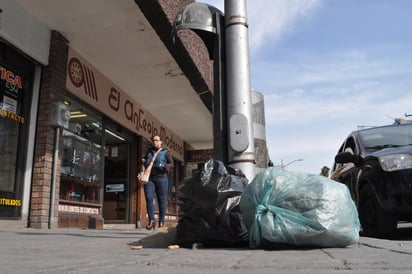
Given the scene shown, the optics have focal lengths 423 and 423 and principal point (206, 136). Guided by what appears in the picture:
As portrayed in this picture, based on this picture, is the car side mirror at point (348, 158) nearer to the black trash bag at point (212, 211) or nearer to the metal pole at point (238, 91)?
the metal pole at point (238, 91)

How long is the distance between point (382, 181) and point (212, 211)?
2.15 meters

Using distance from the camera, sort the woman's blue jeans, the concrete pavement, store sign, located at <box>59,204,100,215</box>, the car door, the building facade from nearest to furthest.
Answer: the concrete pavement, the car door, the building facade, the woman's blue jeans, store sign, located at <box>59,204,100,215</box>

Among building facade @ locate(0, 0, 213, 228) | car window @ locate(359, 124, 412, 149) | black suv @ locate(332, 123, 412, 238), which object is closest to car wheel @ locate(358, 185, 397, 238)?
black suv @ locate(332, 123, 412, 238)

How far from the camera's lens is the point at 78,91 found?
8500 mm

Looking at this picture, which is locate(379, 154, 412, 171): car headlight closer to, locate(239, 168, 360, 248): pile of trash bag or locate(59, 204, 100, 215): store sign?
locate(239, 168, 360, 248): pile of trash bag

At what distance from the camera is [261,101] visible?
20.9 feet

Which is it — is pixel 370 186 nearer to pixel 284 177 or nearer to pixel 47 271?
pixel 284 177

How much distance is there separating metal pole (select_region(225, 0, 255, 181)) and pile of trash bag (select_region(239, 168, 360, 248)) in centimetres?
79

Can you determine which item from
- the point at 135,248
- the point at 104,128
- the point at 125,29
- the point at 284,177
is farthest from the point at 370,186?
the point at 104,128

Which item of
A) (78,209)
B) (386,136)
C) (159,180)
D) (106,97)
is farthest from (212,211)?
(106,97)

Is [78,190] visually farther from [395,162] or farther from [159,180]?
[395,162]

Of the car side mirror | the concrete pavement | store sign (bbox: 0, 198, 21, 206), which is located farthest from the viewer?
store sign (bbox: 0, 198, 21, 206)

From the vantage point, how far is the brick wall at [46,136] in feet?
23.0

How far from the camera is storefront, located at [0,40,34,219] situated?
22.2 feet
